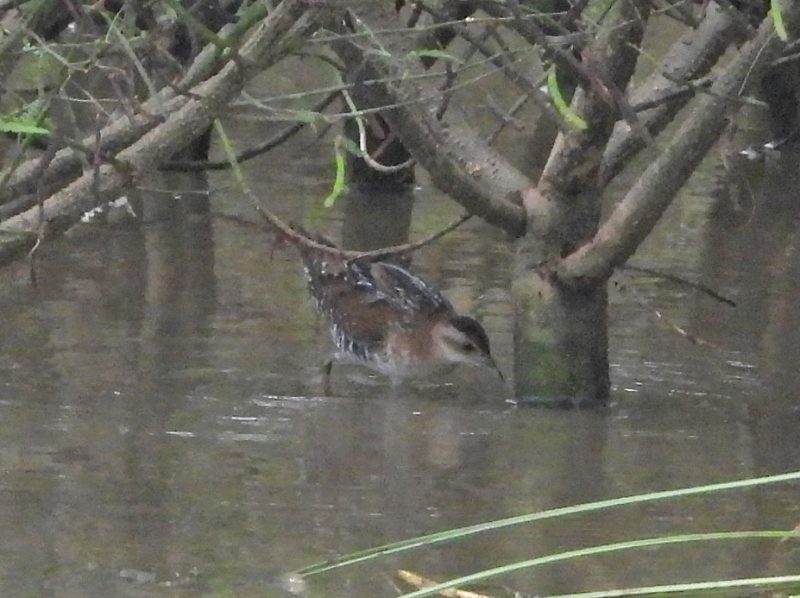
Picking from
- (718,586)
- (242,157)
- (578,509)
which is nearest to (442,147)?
(578,509)

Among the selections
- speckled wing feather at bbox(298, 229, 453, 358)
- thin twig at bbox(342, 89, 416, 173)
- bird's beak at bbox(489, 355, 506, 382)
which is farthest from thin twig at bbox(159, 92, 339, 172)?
thin twig at bbox(342, 89, 416, 173)

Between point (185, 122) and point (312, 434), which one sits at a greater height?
point (185, 122)

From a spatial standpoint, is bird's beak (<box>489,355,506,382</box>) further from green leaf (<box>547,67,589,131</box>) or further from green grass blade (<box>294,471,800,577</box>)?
green grass blade (<box>294,471,800,577</box>)

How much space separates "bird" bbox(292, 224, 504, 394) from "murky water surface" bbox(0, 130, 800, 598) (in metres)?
0.13

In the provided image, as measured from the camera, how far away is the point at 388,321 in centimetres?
746

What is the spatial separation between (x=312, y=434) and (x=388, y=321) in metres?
1.24

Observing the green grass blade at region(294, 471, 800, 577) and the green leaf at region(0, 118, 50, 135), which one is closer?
the green grass blade at region(294, 471, 800, 577)

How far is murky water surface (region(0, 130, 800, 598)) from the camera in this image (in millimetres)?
4941

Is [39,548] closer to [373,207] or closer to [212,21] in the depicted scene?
[212,21]

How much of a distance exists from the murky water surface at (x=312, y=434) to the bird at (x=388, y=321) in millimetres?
127

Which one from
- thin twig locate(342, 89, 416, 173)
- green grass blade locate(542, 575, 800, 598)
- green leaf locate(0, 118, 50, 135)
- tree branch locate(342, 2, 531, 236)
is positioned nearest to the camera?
green grass blade locate(542, 575, 800, 598)

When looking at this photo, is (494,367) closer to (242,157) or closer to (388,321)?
(388,321)

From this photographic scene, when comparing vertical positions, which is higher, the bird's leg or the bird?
the bird

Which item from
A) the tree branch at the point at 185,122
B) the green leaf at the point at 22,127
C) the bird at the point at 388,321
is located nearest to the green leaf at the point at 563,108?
the tree branch at the point at 185,122
